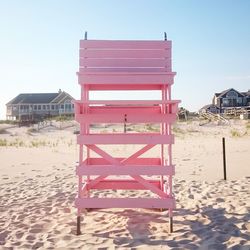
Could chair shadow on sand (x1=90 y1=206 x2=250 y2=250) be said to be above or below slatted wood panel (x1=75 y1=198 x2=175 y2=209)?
below

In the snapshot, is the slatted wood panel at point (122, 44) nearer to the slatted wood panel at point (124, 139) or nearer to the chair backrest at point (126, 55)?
the chair backrest at point (126, 55)

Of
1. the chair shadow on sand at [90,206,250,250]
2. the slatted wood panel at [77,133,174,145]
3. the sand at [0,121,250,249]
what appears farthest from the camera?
the slatted wood panel at [77,133,174,145]

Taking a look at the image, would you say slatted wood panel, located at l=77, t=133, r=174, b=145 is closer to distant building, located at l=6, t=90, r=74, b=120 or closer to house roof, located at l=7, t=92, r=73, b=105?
distant building, located at l=6, t=90, r=74, b=120

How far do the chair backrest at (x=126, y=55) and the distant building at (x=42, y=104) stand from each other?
65166mm

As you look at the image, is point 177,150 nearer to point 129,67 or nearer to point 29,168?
point 29,168

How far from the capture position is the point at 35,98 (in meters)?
73.1

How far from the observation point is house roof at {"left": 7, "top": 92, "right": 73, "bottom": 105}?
72312 mm

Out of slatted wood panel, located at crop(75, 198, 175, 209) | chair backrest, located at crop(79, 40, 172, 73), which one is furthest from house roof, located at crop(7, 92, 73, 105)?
slatted wood panel, located at crop(75, 198, 175, 209)

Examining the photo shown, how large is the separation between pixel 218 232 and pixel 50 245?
2443 mm

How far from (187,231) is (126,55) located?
9.41ft

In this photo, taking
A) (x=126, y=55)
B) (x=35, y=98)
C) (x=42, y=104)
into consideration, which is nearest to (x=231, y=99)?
(x=42, y=104)

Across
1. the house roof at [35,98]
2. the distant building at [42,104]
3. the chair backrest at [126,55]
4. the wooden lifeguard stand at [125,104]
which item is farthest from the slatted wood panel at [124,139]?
the house roof at [35,98]

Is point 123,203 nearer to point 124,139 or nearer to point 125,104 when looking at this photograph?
point 124,139

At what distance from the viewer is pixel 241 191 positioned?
8.02 metres
